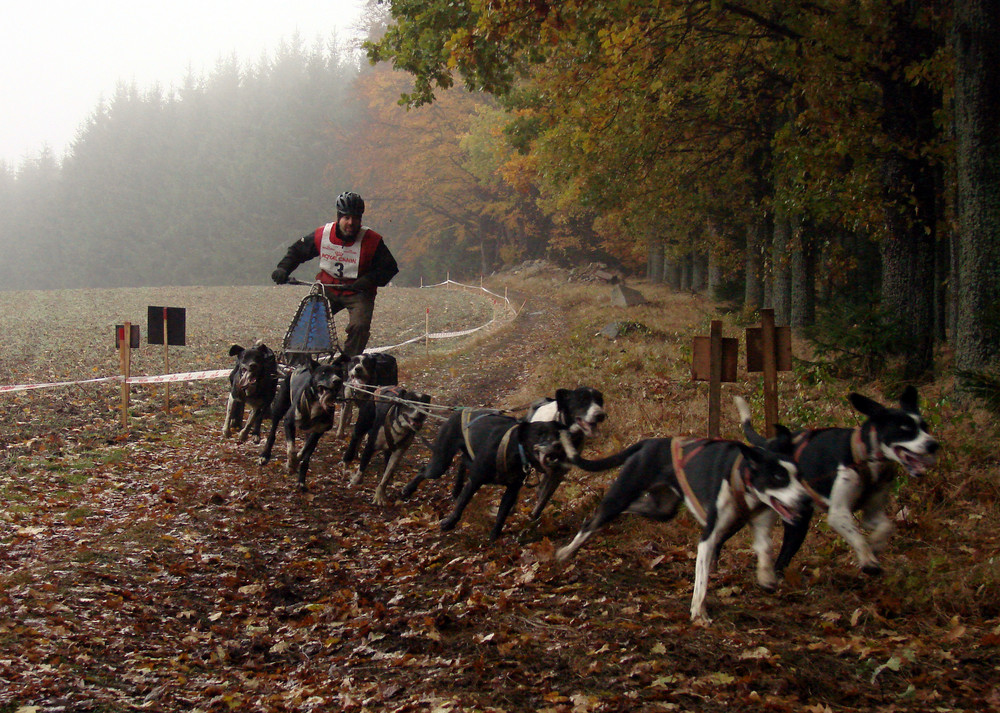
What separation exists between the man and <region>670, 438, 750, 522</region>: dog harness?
5.74m

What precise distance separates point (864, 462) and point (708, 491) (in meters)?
0.99

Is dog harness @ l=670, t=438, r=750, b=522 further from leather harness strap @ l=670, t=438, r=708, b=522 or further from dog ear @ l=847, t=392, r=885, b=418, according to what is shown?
dog ear @ l=847, t=392, r=885, b=418

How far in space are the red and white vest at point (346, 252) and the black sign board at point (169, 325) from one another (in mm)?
4471

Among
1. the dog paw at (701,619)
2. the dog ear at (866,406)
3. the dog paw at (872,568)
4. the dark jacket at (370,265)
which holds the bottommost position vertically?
the dog paw at (701,619)

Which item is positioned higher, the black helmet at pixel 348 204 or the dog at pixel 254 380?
the black helmet at pixel 348 204

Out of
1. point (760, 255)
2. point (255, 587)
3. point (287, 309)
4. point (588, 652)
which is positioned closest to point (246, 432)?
point (255, 587)

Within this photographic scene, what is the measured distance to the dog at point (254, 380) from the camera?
397 inches

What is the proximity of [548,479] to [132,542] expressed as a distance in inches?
151

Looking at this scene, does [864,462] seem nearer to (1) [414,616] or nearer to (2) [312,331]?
(1) [414,616]

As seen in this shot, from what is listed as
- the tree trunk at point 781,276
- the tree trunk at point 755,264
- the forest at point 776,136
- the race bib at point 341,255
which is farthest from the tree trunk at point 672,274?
the race bib at point 341,255

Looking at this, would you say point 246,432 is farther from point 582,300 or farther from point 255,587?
point 582,300

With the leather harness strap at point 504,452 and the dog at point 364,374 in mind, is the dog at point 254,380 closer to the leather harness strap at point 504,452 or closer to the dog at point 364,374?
the dog at point 364,374

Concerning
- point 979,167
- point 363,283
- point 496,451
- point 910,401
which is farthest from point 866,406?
point 363,283

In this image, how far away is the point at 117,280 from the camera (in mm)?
73688
